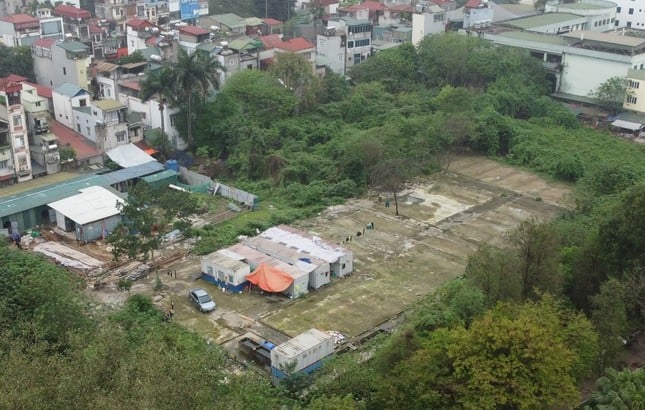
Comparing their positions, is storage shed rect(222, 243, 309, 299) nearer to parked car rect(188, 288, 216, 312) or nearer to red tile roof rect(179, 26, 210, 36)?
parked car rect(188, 288, 216, 312)

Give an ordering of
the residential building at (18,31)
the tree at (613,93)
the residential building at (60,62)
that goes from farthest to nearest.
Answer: the residential building at (18,31), the tree at (613,93), the residential building at (60,62)

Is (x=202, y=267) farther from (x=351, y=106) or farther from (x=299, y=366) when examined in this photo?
(x=351, y=106)

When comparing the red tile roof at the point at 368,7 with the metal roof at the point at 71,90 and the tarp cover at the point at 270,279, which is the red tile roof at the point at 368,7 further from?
the tarp cover at the point at 270,279

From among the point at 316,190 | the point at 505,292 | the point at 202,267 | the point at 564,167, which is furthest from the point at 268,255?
the point at 564,167

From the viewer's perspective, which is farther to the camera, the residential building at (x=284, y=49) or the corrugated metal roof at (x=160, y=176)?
the residential building at (x=284, y=49)

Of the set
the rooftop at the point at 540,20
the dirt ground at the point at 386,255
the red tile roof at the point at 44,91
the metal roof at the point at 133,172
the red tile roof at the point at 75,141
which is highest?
the rooftop at the point at 540,20

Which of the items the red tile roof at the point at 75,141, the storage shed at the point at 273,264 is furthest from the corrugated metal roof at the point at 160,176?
the storage shed at the point at 273,264

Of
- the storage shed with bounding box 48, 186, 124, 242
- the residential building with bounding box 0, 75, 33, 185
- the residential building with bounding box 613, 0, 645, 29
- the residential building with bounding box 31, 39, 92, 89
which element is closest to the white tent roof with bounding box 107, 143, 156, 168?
the residential building with bounding box 0, 75, 33, 185
